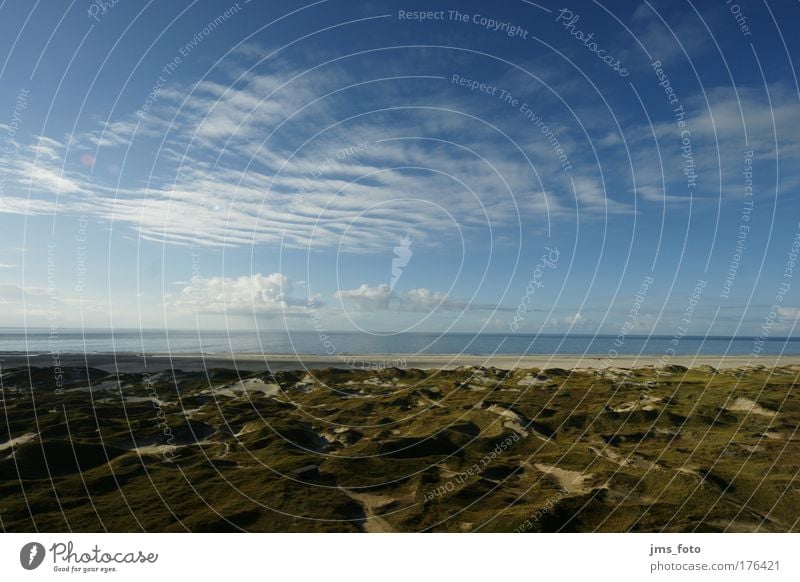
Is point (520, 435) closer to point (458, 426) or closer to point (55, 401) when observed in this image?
point (458, 426)

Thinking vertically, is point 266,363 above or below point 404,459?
above

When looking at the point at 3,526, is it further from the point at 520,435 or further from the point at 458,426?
the point at 520,435

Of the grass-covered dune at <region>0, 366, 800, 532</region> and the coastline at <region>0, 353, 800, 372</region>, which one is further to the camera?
the coastline at <region>0, 353, 800, 372</region>

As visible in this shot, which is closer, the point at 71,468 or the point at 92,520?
the point at 92,520

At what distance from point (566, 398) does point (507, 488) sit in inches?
688

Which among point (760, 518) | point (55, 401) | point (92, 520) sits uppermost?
point (55, 401)

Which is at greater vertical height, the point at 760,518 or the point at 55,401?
the point at 55,401

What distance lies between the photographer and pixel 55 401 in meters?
30.6

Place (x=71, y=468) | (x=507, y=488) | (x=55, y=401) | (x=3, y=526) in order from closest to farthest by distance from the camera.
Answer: (x=3, y=526), (x=507, y=488), (x=71, y=468), (x=55, y=401)

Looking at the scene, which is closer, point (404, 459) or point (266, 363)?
point (404, 459)

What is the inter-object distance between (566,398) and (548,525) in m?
19.8

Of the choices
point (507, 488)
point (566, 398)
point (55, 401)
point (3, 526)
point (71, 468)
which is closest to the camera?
point (3, 526)

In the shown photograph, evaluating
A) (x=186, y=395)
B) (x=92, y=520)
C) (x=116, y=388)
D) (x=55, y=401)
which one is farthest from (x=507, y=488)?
(x=116, y=388)

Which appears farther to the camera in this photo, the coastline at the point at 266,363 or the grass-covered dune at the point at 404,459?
the coastline at the point at 266,363
